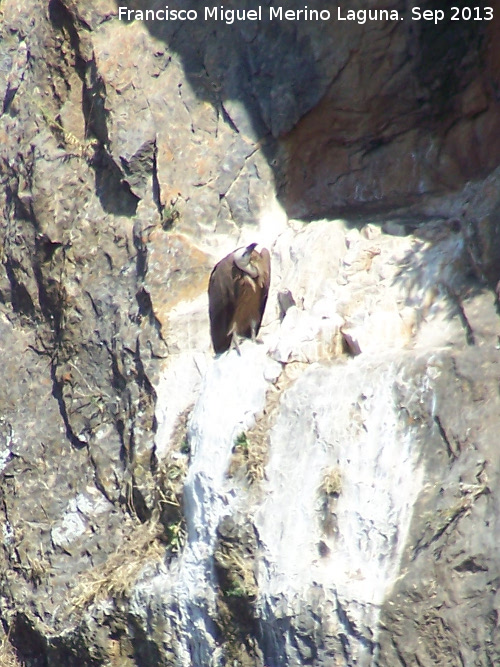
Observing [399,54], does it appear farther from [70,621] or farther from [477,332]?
[70,621]

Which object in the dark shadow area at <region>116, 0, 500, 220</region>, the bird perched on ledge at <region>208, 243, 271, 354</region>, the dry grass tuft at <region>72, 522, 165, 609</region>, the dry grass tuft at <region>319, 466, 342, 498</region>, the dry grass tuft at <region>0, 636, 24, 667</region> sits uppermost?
the dark shadow area at <region>116, 0, 500, 220</region>

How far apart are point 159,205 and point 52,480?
7.94 ft

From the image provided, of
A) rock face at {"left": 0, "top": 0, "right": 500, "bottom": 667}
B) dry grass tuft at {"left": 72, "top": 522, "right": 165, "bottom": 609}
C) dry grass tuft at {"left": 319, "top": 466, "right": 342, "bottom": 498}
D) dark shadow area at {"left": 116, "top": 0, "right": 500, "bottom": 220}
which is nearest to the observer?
rock face at {"left": 0, "top": 0, "right": 500, "bottom": 667}

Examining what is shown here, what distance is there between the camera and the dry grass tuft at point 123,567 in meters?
5.80

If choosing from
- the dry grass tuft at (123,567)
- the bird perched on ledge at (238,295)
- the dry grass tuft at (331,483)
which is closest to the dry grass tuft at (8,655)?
the dry grass tuft at (123,567)

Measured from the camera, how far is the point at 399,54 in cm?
667

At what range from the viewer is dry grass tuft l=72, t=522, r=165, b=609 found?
5.80 metres

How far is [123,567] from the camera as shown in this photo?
19.7 feet

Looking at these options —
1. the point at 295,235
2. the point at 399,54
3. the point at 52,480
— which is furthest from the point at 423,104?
the point at 52,480

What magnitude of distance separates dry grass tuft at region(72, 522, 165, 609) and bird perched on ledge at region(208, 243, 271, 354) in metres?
1.43

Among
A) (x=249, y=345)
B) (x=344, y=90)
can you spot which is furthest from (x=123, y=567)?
(x=344, y=90)

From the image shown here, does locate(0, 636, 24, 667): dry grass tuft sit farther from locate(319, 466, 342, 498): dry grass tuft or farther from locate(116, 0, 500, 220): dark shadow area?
locate(116, 0, 500, 220): dark shadow area

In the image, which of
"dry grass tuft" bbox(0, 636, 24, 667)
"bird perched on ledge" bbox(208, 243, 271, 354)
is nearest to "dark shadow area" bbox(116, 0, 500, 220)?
"bird perched on ledge" bbox(208, 243, 271, 354)

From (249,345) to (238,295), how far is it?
1.19 ft
